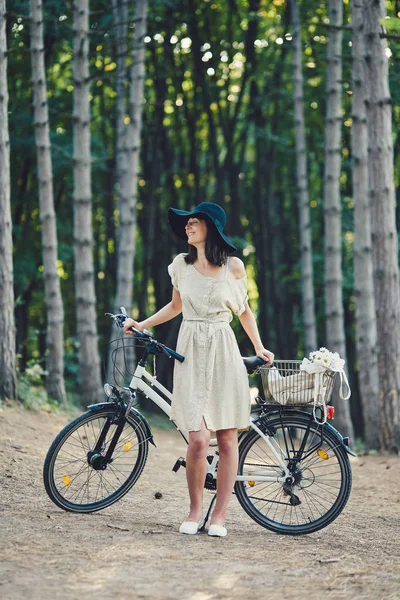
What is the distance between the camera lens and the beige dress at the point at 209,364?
5.77m

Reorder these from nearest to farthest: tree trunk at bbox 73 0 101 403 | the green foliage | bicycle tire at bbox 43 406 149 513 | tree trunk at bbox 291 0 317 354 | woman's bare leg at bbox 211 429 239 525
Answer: woman's bare leg at bbox 211 429 239 525 → bicycle tire at bbox 43 406 149 513 → the green foliage → tree trunk at bbox 73 0 101 403 → tree trunk at bbox 291 0 317 354

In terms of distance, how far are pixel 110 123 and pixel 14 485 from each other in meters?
19.0

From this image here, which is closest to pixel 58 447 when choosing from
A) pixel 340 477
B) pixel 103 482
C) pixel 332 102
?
pixel 103 482

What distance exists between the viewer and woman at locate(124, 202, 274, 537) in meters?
5.76

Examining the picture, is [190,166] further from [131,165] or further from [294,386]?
[294,386]

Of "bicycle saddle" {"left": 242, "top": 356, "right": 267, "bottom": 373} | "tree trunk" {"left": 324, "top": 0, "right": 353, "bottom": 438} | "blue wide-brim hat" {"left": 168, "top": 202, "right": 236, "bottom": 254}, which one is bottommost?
"bicycle saddle" {"left": 242, "top": 356, "right": 267, "bottom": 373}

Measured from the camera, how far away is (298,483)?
6117 mm

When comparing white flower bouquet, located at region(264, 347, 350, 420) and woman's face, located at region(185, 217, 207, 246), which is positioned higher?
woman's face, located at region(185, 217, 207, 246)

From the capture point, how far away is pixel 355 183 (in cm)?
1293

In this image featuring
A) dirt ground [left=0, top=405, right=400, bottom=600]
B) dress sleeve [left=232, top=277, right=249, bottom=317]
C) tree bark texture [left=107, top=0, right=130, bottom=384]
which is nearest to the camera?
dirt ground [left=0, top=405, right=400, bottom=600]

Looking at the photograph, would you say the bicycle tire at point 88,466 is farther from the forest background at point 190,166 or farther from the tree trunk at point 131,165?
the tree trunk at point 131,165

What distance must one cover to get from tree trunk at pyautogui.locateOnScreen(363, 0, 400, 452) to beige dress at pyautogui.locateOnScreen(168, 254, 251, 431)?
5.67 m

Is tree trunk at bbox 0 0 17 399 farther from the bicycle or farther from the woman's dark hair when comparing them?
the woman's dark hair

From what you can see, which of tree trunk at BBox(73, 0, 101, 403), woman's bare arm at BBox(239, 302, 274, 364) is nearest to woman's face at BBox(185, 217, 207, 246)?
woman's bare arm at BBox(239, 302, 274, 364)
